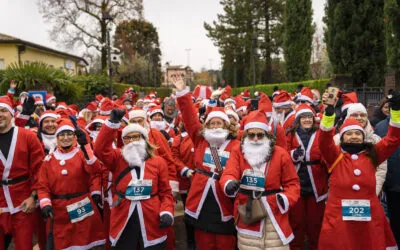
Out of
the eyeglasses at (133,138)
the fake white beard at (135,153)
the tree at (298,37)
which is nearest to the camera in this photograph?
the fake white beard at (135,153)

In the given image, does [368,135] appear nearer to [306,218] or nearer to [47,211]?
[306,218]

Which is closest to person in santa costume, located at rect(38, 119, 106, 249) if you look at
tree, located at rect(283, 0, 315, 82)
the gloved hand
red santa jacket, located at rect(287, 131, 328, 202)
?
the gloved hand

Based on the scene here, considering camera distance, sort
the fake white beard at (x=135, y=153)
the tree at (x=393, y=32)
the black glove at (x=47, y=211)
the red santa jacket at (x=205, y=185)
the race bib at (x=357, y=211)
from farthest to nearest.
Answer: the tree at (x=393, y=32) → the red santa jacket at (x=205, y=185) → the fake white beard at (x=135, y=153) → the black glove at (x=47, y=211) → the race bib at (x=357, y=211)

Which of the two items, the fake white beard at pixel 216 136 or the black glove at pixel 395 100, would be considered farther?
the fake white beard at pixel 216 136

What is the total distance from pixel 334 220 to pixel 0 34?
1612 inches

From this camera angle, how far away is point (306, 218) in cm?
521

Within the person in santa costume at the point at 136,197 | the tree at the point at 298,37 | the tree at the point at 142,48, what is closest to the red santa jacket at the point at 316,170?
the person in santa costume at the point at 136,197

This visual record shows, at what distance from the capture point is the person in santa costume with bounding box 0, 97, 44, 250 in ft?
14.7

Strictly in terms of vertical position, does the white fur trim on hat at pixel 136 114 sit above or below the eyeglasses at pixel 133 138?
above

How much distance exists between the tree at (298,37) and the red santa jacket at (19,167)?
89.7 ft

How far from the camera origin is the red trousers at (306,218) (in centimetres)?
512

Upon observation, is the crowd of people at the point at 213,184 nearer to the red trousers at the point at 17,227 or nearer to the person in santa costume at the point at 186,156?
the red trousers at the point at 17,227

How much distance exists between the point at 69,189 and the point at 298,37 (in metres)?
28.4

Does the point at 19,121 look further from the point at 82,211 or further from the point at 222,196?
the point at 222,196
